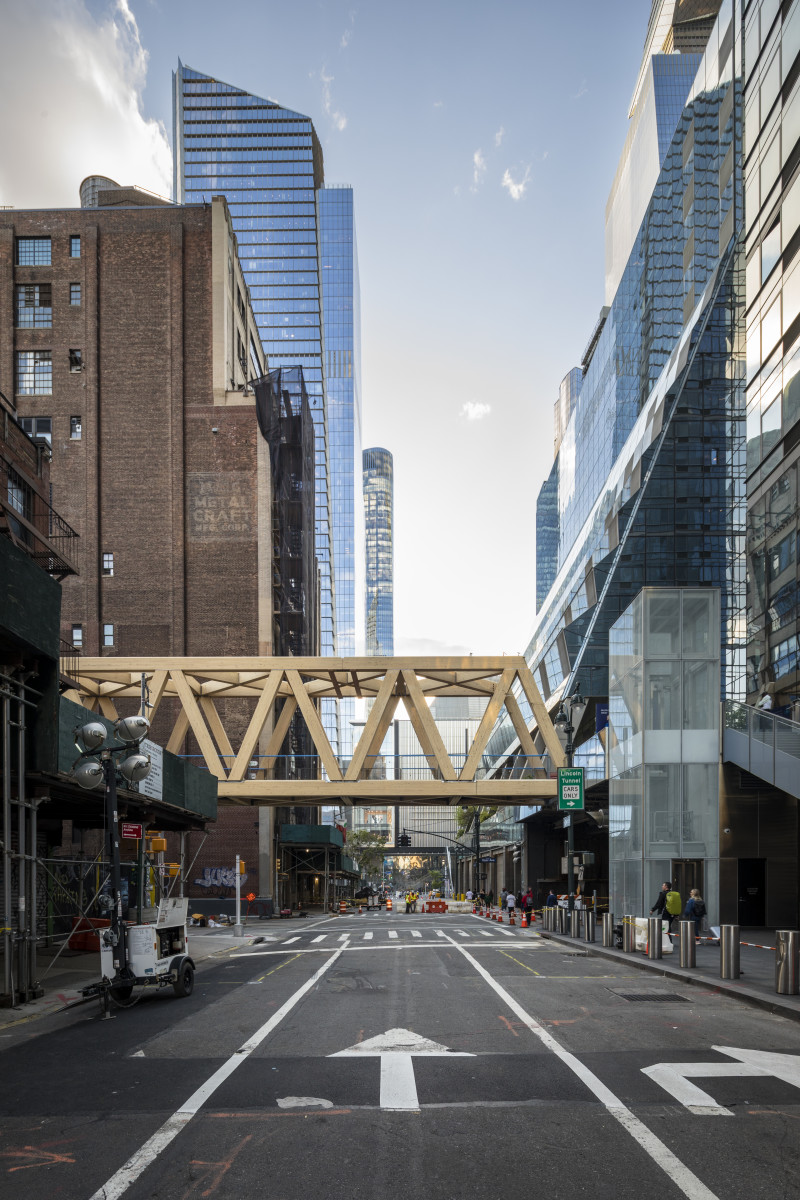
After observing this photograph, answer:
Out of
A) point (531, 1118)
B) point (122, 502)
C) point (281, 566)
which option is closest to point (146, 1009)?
point (531, 1118)

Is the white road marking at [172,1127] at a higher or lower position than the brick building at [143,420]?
lower

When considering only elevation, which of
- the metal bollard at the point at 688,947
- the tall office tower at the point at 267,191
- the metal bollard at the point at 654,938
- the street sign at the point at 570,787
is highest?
the tall office tower at the point at 267,191

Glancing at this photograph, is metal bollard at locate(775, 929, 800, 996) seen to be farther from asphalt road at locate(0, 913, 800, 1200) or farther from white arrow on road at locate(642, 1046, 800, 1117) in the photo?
white arrow on road at locate(642, 1046, 800, 1117)

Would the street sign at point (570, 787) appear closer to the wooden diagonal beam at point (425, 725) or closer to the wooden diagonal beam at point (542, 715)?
the wooden diagonal beam at point (542, 715)

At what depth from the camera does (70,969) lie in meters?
24.2

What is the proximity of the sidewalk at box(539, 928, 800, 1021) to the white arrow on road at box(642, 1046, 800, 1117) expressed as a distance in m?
3.34

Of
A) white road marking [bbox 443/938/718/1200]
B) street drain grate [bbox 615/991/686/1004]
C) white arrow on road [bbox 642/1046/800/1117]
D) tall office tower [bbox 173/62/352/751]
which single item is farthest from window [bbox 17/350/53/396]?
tall office tower [bbox 173/62/352/751]

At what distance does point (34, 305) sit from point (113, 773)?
5453 cm

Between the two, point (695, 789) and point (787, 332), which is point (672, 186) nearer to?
point (787, 332)

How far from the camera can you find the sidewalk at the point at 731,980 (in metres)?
15.5

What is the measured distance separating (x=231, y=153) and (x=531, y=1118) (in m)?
207

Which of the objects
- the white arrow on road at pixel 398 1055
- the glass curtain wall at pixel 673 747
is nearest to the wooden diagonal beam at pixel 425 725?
the glass curtain wall at pixel 673 747

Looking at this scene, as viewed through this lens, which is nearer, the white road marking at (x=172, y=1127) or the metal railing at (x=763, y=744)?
the white road marking at (x=172, y=1127)

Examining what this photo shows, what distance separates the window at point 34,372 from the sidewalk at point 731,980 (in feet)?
160
